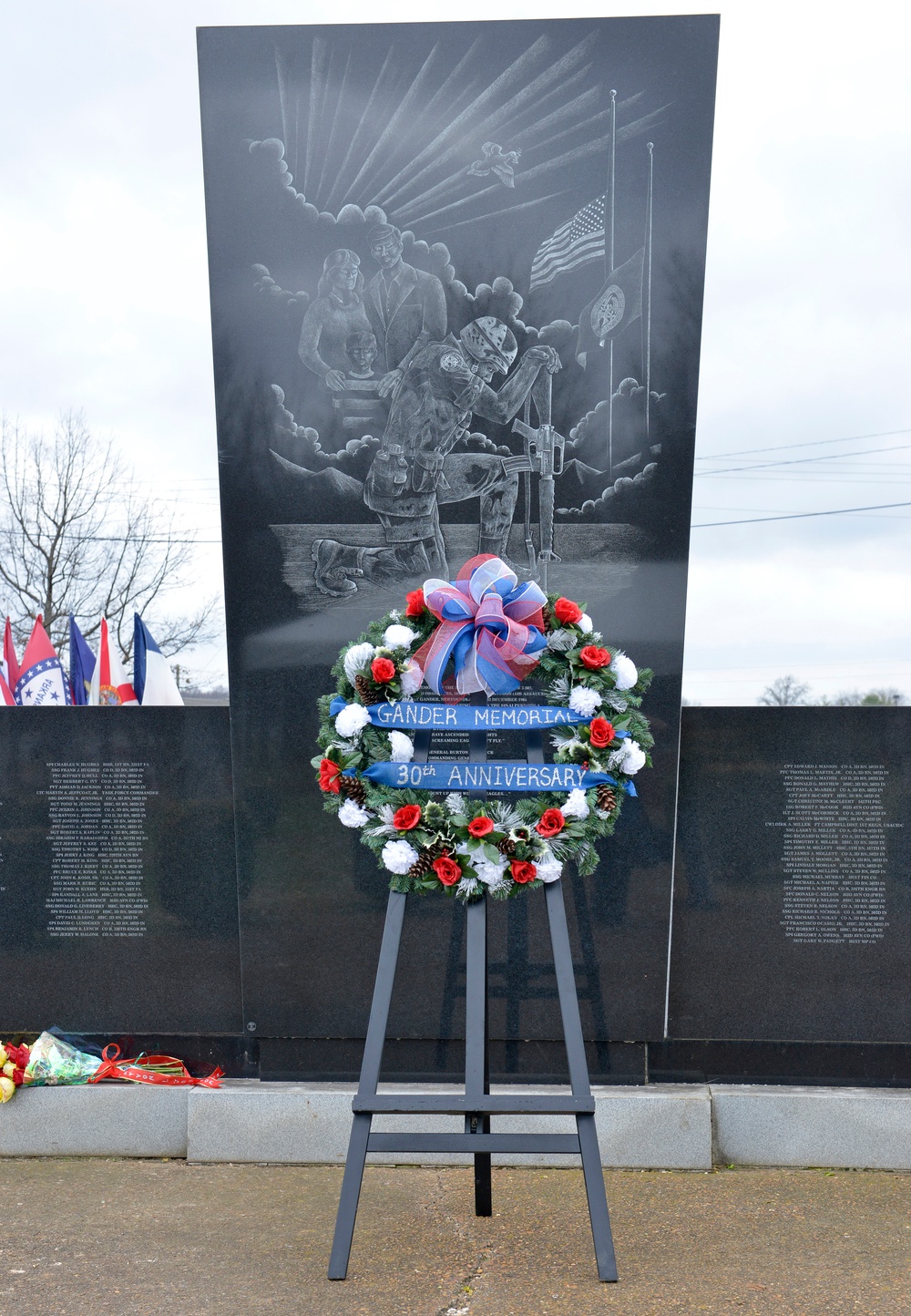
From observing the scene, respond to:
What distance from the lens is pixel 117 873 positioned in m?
5.59

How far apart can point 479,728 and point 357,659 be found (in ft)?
1.62

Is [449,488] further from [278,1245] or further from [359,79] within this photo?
[278,1245]

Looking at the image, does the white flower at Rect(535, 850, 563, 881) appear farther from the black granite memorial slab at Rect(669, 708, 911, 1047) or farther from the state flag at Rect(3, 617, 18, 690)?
the state flag at Rect(3, 617, 18, 690)

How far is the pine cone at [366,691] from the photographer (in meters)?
4.17

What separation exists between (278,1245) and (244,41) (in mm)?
4921

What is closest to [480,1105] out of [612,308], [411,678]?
[411,678]

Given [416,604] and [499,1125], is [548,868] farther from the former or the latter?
[499,1125]

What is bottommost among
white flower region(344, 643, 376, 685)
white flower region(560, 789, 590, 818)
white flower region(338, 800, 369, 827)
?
white flower region(338, 800, 369, 827)

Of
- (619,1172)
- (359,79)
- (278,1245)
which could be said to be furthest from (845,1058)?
(359,79)

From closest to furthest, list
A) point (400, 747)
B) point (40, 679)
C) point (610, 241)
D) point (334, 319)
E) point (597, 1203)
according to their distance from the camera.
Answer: point (597, 1203), point (400, 747), point (610, 241), point (334, 319), point (40, 679)

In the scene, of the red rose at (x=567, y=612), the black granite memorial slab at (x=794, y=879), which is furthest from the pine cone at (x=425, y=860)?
the black granite memorial slab at (x=794, y=879)

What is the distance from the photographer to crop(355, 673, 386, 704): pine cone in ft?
13.7

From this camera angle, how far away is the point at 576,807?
159 inches

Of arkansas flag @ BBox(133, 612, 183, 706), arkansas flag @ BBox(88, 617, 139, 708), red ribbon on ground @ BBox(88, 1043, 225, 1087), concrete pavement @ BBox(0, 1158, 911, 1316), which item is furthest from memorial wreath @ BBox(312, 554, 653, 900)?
arkansas flag @ BBox(88, 617, 139, 708)
